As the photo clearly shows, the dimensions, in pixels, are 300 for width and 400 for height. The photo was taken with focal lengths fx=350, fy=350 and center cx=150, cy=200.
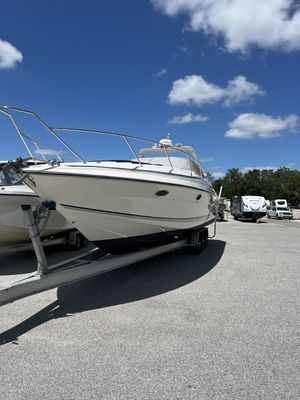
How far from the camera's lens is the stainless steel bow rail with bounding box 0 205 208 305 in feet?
13.3

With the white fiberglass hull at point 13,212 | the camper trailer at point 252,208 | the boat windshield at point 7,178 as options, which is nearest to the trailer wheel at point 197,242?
the white fiberglass hull at point 13,212

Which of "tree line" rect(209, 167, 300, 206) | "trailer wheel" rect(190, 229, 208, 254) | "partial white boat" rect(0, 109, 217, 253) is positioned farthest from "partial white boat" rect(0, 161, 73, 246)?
"tree line" rect(209, 167, 300, 206)

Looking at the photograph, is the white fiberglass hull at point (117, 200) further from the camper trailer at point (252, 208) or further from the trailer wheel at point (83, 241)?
the camper trailer at point (252, 208)

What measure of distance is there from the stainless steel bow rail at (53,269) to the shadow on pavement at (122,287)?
34 cm

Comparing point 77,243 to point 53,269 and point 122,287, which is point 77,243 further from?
point 53,269

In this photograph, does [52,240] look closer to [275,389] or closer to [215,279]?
[215,279]

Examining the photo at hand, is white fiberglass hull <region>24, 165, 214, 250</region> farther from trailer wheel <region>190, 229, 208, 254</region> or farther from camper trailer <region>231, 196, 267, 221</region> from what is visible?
camper trailer <region>231, 196, 267, 221</region>

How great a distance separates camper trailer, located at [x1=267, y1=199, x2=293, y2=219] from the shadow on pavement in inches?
1204

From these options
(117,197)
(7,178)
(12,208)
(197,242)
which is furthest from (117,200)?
(197,242)

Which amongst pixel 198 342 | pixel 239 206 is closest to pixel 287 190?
pixel 239 206

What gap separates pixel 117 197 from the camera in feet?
17.6

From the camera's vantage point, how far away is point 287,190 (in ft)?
193

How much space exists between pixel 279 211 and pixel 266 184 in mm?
33849

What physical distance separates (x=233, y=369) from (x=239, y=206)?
2847 centimetres
